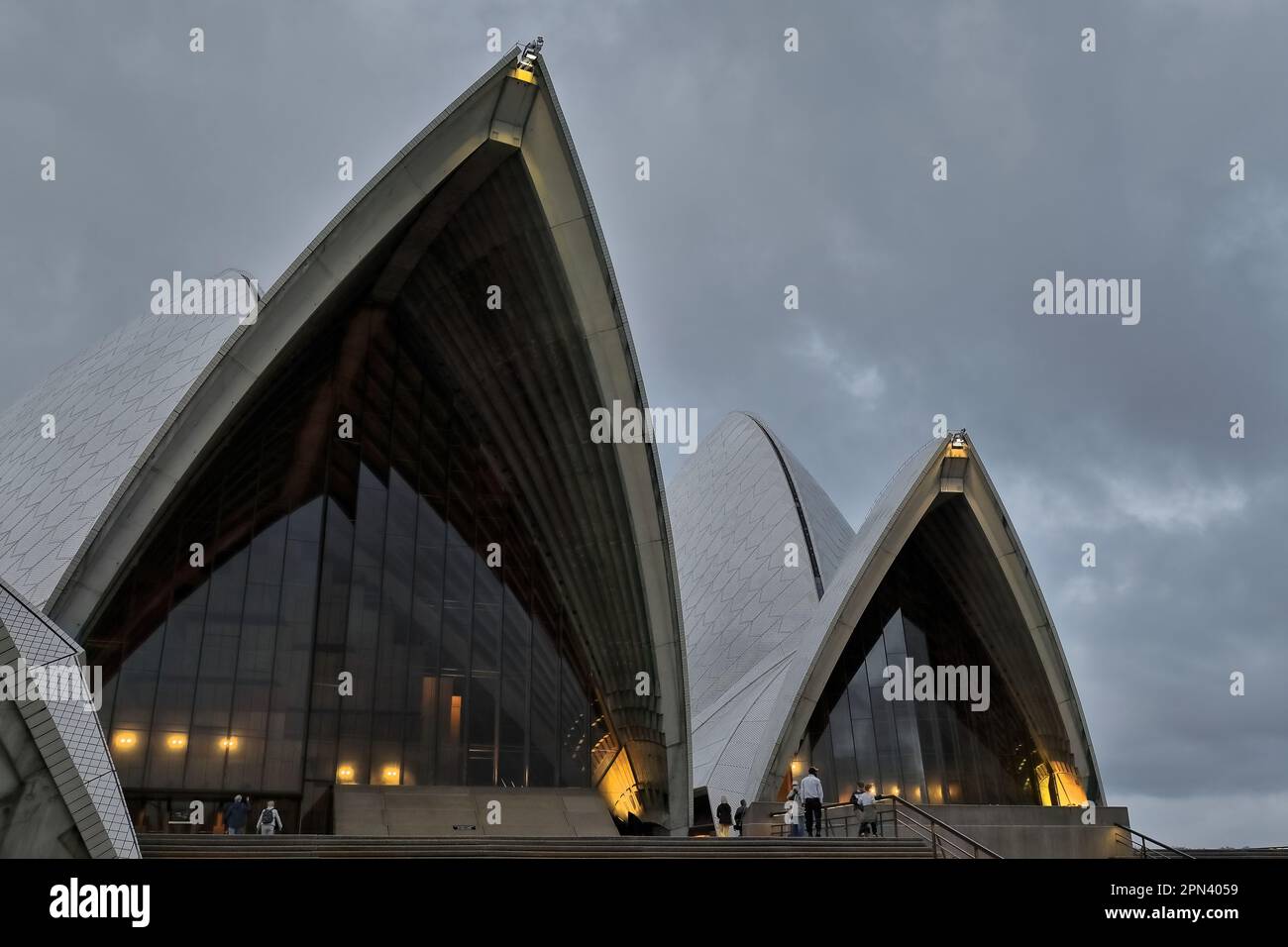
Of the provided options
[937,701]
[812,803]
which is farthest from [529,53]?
[937,701]

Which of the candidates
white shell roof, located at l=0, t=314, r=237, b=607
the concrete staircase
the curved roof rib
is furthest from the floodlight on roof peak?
the concrete staircase

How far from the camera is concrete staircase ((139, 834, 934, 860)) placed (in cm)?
1334

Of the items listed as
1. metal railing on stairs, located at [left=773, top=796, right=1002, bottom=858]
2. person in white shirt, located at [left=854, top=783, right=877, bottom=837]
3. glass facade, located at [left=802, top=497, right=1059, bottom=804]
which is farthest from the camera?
glass facade, located at [left=802, top=497, right=1059, bottom=804]

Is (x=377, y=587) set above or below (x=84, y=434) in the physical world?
below

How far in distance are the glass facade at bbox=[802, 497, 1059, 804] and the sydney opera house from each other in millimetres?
122

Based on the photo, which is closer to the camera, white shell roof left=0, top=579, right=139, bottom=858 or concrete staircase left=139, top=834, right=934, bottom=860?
white shell roof left=0, top=579, right=139, bottom=858

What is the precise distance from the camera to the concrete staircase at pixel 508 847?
525 inches

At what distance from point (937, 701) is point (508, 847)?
17270 millimetres

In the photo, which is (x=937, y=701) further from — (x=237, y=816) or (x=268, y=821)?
(x=237, y=816)

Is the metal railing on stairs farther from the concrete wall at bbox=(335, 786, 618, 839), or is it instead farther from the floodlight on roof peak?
the floodlight on roof peak

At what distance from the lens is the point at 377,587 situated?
22484 millimetres

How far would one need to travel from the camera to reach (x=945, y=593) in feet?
94.6

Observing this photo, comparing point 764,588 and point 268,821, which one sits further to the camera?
point 764,588
